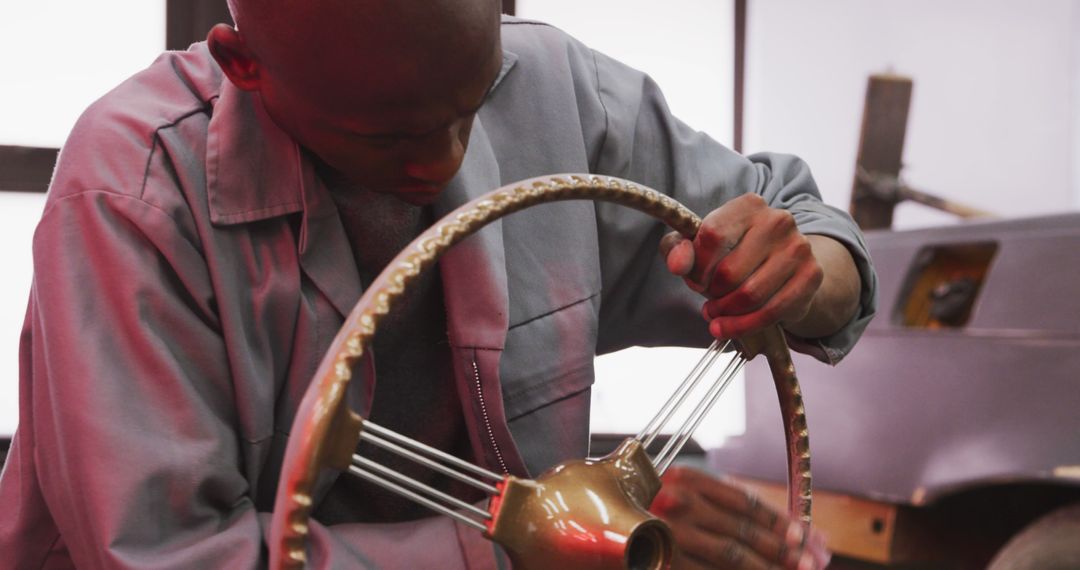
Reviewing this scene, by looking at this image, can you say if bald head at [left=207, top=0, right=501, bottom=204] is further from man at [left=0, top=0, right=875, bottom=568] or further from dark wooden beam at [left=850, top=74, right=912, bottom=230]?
dark wooden beam at [left=850, top=74, right=912, bottom=230]

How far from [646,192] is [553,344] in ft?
1.00

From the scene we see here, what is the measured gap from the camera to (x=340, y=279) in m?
0.89

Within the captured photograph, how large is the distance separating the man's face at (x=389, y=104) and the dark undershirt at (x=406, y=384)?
113 millimetres

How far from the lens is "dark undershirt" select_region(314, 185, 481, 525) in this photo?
95 centimetres

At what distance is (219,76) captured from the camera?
95 centimetres

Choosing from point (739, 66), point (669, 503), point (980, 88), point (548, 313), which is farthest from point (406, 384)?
point (980, 88)

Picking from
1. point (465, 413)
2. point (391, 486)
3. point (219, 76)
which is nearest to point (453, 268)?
point (465, 413)

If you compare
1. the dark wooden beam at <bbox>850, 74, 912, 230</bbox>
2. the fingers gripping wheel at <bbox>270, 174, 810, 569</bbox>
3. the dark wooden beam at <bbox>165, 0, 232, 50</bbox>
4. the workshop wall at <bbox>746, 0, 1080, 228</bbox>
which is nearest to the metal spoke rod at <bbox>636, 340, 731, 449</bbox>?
the fingers gripping wheel at <bbox>270, 174, 810, 569</bbox>

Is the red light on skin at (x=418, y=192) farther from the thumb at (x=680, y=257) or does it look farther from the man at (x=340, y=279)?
the thumb at (x=680, y=257)

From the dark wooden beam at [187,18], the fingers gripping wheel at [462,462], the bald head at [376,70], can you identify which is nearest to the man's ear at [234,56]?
the bald head at [376,70]

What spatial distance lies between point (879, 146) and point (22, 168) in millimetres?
1843

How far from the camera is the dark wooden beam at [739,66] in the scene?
9.39ft

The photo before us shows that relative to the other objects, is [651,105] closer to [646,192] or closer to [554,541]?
[646,192]

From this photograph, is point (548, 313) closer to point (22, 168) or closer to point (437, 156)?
point (437, 156)
